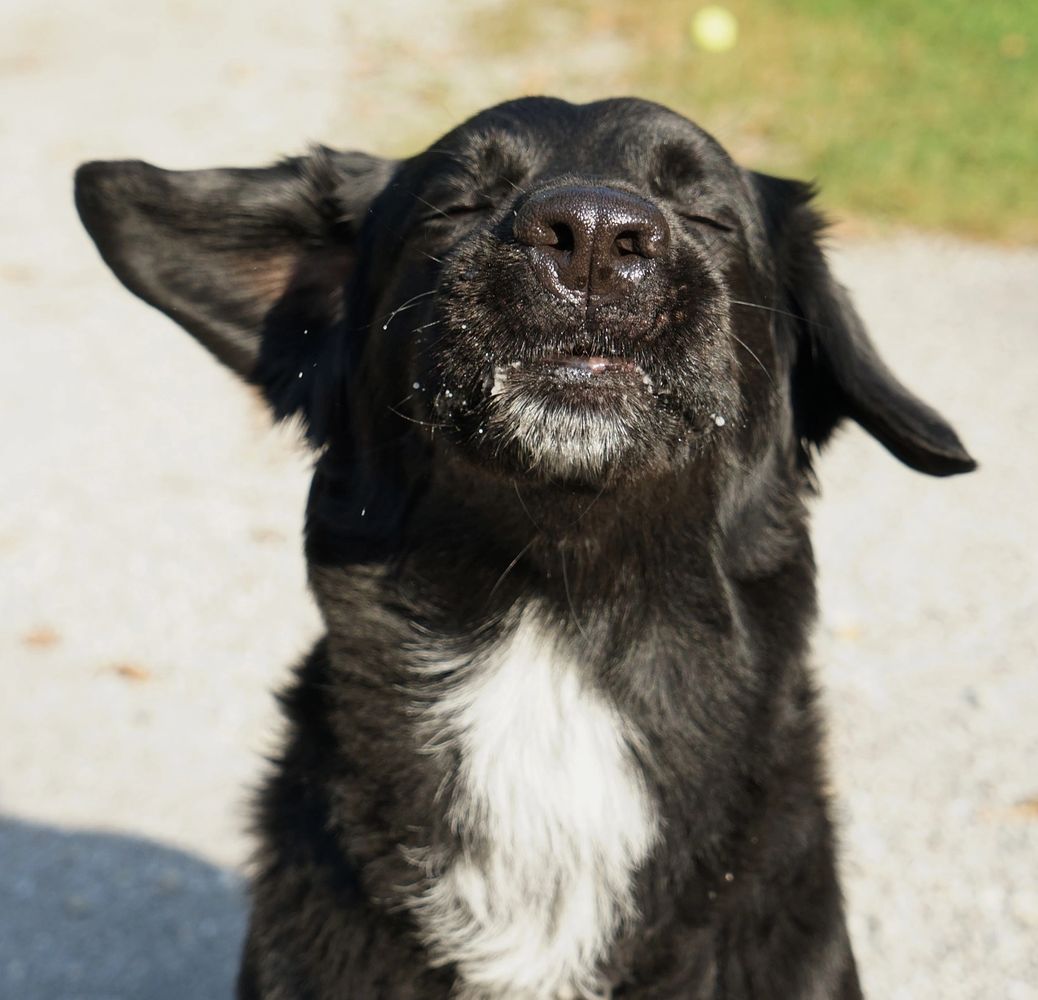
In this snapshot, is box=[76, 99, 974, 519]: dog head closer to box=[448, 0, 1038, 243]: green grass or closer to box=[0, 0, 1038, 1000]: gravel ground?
box=[0, 0, 1038, 1000]: gravel ground

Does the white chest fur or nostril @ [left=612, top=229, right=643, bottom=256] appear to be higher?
nostril @ [left=612, top=229, right=643, bottom=256]

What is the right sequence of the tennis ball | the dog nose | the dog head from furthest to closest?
the tennis ball < the dog head < the dog nose

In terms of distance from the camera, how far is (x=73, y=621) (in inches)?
227

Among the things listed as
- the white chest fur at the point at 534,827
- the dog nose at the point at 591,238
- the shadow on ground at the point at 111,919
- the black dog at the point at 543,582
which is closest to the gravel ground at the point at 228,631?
the shadow on ground at the point at 111,919

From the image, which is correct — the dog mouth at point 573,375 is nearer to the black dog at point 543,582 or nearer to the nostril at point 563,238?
the black dog at point 543,582

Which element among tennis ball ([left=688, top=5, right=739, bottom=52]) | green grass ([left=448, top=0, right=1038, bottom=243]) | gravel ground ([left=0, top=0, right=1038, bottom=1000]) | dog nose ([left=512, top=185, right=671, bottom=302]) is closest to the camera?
dog nose ([left=512, top=185, right=671, bottom=302])

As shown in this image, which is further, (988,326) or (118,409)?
(988,326)

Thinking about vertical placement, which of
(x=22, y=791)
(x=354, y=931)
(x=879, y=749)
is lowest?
(x=22, y=791)

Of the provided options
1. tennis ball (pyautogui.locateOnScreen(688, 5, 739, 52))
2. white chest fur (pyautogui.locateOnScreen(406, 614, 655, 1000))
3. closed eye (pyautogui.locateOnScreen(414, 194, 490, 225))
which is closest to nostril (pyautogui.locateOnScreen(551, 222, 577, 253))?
closed eye (pyautogui.locateOnScreen(414, 194, 490, 225))

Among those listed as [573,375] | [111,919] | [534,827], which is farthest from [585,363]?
[111,919]

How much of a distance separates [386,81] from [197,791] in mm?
8607

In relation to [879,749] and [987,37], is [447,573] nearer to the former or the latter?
[879,749]

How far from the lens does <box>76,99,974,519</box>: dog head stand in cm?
255

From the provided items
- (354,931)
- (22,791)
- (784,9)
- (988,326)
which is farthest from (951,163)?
(354,931)
